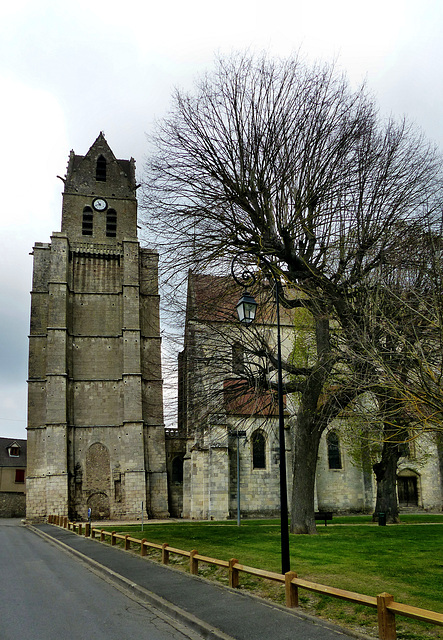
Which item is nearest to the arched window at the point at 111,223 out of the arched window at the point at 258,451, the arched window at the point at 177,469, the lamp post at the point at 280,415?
the arched window at the point at 177,469

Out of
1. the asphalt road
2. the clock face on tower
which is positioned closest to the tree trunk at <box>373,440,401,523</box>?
the asphalt road

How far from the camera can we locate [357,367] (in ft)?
43.8

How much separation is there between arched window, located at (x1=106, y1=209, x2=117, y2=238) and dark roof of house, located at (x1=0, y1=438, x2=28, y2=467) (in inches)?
1072

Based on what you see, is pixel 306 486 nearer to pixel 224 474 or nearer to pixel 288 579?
pixel 288 579

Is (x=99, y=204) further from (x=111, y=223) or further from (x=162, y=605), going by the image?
(x=162, y=605)

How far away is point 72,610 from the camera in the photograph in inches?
342

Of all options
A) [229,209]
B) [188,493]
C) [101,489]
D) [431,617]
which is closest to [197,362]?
[229,209]

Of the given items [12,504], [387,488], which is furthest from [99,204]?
[387,488]

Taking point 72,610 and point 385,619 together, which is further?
point 72,610

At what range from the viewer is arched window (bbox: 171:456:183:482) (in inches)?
1726

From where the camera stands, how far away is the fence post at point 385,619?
6.15 m

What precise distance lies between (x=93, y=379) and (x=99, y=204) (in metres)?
16.2

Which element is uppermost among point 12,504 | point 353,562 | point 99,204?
point 99,204

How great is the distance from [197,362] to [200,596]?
8.87 metres
